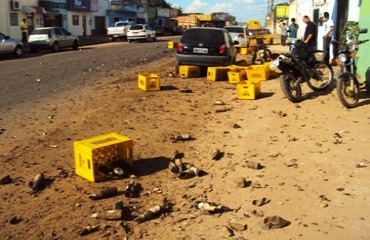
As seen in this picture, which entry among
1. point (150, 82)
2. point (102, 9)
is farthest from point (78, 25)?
point (150, 82)

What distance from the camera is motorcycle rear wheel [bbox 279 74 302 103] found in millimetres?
9547

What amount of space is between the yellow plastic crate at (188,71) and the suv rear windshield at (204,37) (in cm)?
83

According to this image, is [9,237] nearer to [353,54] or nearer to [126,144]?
[126,144]

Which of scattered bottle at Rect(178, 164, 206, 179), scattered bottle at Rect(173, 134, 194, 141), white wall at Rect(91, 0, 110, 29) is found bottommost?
scattered bottle at Rect(178, 164, 206, 179)

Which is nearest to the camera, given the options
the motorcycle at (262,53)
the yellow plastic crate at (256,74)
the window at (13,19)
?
the yellow plastic crate at (256,74)

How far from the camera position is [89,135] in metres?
7.36

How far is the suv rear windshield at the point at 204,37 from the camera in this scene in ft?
47.9

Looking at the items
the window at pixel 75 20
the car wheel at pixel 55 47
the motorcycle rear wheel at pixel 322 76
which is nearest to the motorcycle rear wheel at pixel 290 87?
the motorcycle rear wheel at pixel 322 76

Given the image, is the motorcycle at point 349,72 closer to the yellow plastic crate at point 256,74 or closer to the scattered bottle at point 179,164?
the yellow plastic crate at point 256,74

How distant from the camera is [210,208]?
4512 mm

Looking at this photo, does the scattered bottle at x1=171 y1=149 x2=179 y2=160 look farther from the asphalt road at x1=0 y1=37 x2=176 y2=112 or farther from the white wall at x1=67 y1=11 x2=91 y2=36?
the white wall at x1=67 y1=11 x2=91 y2=36

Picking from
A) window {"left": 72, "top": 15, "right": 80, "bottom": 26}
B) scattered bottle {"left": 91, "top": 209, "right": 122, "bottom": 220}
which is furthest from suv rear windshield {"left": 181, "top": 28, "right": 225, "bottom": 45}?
window {"left": 72, "top": 15, "right": 80, "bottom": 26}

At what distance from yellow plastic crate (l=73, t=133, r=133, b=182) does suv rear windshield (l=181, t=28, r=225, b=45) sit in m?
9.44

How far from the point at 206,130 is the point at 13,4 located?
31999 millimetres
